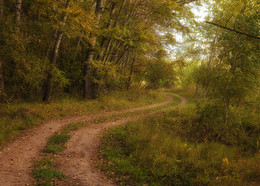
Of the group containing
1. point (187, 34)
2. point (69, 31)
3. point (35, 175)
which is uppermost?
point (187, 34)

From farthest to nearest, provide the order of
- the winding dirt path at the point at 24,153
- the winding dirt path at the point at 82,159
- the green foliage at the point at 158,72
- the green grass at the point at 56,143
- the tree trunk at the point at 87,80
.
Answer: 1. the green foliage at the point at 158,72
2. the tree trunk at the point at 87,80
3. the green grass at the point at 56,143
4. the winding dirt path at the point at 82,159
5. the winding dirt path at the point at 24,153

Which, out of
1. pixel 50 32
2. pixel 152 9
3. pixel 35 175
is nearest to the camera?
pixel 35 175

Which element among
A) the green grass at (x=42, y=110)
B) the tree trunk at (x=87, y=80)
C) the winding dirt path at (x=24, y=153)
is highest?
the tree trunk at (x=87, y=80)

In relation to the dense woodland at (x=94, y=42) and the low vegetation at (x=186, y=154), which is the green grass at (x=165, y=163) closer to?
the low vegetation at (x=186, y=154)

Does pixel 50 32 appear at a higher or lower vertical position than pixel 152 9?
lower

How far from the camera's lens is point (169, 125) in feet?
39.0

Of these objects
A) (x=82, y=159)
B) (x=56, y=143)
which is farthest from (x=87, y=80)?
(x=82, y=159)

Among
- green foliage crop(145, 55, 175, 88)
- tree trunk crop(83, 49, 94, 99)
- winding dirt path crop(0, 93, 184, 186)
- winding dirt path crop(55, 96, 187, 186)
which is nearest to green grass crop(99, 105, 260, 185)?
winding dirt path crop(55, 96, 187, 186)

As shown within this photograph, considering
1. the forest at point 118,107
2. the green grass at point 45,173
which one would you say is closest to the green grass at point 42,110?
the forest at point 118,107

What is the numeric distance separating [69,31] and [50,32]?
9.82 feet

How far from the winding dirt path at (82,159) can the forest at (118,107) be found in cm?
6

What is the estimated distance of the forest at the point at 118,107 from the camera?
6059 millimetres

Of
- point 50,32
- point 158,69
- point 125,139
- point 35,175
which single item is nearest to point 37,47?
point 50,32

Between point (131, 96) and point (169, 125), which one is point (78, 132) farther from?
point (131, 96)
